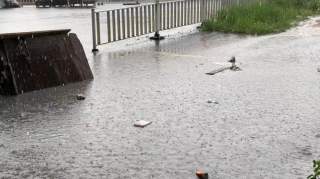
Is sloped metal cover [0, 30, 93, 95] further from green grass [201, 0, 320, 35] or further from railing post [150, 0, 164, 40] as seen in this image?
green grass [201, 0, 320, 35]

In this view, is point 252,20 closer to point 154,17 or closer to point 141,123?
point 154,17

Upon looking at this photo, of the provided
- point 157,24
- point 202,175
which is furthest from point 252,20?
point 202,175

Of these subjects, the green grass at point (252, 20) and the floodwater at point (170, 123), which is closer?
the floodwater at point (170, 123)

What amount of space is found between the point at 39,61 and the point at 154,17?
6.46 metres

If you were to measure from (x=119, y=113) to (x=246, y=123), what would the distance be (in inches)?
68.2

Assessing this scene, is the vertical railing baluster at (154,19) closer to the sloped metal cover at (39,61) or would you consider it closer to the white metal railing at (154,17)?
the white metal railing at (154,17)

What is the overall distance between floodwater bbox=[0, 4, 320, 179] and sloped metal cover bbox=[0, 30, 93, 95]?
250 mm

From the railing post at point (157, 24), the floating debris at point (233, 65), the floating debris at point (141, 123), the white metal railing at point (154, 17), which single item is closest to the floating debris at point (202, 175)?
the floating debris at point (141, 123)

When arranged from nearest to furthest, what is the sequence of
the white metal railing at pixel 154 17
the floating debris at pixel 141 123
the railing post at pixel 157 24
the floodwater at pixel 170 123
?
the floodwater at pixel 170 123 → the floating debris at pixel 141 123 → the white metal railing at pixel 154 17 → the railing post at pixel 157 24

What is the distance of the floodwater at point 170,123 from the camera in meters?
5.05

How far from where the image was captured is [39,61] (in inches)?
328

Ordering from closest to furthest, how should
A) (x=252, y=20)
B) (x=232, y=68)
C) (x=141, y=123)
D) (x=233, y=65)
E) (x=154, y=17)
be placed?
(x=141, y=123) < (x=232, y=68) < (x=233, y=65) < (x=154, y=17) < (x=252, y=20)

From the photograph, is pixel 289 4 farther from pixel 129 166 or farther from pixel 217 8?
pixel 129 166

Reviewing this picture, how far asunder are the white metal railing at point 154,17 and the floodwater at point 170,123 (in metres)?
2.35
